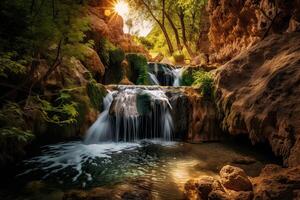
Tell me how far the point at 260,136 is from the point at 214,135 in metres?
3.92

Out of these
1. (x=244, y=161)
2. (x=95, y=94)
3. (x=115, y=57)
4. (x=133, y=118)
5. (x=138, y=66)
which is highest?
(x=115, y=57)

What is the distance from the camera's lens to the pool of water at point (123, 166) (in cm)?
571

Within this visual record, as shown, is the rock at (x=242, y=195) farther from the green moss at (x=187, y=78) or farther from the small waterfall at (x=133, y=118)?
the green moss at (x=187, y=78)

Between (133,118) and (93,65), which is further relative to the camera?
(93,65)

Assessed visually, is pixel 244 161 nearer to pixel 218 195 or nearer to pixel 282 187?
pixel 218 195

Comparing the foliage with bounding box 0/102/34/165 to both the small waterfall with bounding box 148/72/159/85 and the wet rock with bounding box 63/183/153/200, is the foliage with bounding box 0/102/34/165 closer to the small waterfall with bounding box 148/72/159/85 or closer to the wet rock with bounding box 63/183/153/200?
the wet rock with bounding box 63/183/153/200

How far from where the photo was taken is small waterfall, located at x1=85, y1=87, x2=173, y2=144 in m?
10.2

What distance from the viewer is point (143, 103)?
11.0 metres

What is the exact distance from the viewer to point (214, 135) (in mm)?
10172

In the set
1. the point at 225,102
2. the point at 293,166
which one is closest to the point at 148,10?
the point at 225,102

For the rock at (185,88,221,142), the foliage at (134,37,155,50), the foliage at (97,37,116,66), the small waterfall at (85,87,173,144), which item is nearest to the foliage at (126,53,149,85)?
the foliage at (97,37,116,66)

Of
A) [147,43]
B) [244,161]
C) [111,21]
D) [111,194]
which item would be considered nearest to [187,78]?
[111,21]

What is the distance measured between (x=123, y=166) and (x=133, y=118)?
3451mm

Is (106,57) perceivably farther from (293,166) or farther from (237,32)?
(293,166)
